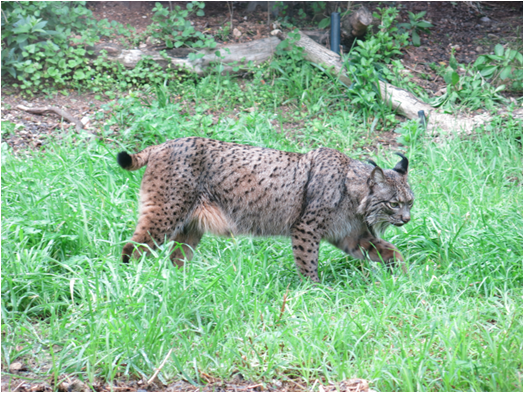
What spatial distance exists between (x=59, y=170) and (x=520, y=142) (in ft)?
19.2

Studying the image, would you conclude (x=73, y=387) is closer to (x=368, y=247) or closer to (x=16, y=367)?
(x=16, y=367)

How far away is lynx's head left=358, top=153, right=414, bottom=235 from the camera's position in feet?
15.7

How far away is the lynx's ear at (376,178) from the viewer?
4746 mm

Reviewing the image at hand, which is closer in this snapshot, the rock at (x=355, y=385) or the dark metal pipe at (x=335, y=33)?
the rock at (x=355, y=385)

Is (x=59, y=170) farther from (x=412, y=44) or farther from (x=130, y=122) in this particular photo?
(x=412, y=44)

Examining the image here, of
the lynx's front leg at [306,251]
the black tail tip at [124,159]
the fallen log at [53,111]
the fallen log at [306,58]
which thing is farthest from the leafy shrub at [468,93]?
the fallen log at [53,111]

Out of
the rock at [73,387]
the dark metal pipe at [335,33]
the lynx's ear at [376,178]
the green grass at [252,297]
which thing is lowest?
the rock at [73,387]

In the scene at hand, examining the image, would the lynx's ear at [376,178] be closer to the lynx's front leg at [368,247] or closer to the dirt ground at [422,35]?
the lynx's front leg at [368,247]

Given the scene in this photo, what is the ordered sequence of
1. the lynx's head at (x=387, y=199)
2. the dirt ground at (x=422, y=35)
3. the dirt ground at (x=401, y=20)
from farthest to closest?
the dirt ground at (x=422, y=35) < the dirt ground at (x=401, y=20) < the lynx's head at (x=387, y=199)

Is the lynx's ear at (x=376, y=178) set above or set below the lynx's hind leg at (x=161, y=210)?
above

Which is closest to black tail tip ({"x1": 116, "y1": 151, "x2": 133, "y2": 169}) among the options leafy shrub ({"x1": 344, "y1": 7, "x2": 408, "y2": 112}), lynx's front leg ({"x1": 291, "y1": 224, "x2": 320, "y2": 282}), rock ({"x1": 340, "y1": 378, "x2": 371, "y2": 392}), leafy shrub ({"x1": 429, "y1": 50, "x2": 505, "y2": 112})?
lynx's front leg ({"x1": 291, "y1": 224, "x2": 320, "y2": 282})

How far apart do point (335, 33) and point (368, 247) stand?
4.91 metres

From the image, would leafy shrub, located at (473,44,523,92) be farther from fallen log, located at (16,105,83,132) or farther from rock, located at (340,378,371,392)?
rock, located at (340,378,371,392)

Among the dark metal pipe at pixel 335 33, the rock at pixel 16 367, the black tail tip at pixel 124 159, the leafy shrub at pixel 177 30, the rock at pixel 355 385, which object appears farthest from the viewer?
the dark metal pipe at pixel 335 33
